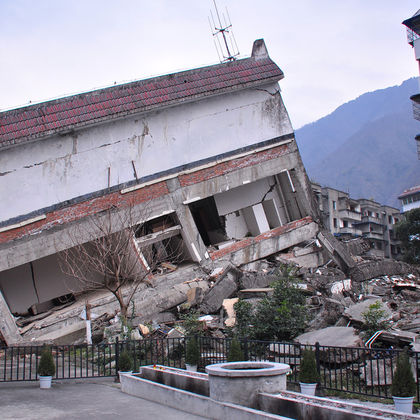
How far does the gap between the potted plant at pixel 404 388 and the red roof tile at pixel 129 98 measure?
15.4 metres

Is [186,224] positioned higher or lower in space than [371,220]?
lower

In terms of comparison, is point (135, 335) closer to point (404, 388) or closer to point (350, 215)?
point (404, 388)

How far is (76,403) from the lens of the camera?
10.2 metres

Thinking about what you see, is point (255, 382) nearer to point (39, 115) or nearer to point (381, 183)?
point (39, 115)

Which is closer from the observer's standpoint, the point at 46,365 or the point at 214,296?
the point at 46,365

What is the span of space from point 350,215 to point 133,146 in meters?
51.6

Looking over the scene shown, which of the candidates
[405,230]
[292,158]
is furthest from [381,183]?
[292,158]

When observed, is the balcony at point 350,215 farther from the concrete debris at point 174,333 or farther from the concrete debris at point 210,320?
the concrete debris at point 174,333

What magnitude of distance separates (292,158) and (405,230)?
31.3 meters

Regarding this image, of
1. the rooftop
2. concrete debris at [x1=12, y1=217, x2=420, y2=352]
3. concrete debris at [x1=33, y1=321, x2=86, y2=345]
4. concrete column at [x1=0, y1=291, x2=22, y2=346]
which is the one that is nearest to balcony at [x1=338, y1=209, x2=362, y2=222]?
concrete debris at [x1=12, y1=217, x2=420, y2=352]

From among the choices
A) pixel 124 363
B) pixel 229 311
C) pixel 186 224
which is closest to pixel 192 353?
pixel 124 363

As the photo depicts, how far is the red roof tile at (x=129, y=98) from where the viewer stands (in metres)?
19.9

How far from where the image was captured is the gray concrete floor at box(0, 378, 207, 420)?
353 inches

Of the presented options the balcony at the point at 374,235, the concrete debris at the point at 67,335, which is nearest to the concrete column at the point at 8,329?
the concrete debris at the point at 67,335
